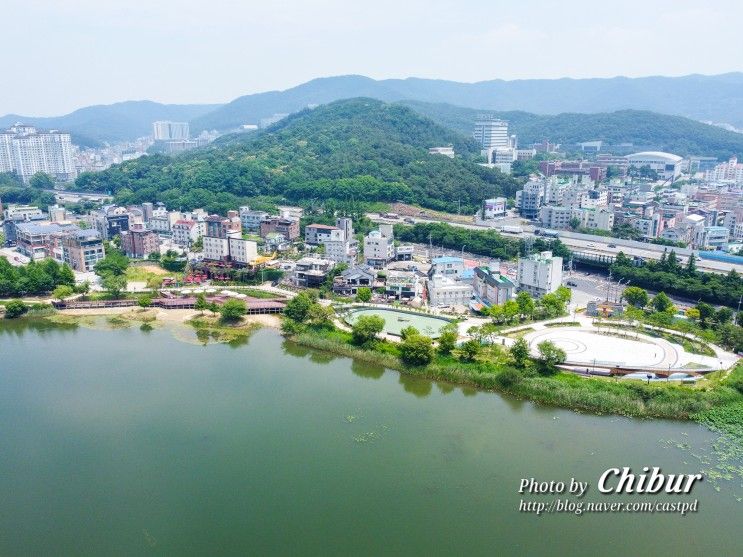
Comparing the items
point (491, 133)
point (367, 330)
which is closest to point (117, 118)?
point (491, 133)

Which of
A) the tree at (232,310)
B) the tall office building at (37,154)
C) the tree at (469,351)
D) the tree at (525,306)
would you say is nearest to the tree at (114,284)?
the tree at (232,310)

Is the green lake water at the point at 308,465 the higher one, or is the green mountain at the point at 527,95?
the green mountain at the point at 527,95

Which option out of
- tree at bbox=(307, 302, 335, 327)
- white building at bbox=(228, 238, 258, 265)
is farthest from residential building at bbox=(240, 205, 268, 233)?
tree at bbox=(307, 302, 335, 327)

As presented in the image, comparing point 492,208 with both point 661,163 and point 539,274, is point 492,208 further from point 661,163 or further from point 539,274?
point 661,163

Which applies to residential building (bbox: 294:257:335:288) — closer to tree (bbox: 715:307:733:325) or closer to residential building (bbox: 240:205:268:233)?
residential building (bbox: 240:205:268:233)

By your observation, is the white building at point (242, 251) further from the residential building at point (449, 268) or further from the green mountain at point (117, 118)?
the green mountain at point (117, 118)

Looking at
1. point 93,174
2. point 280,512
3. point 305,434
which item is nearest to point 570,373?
point 305,434
